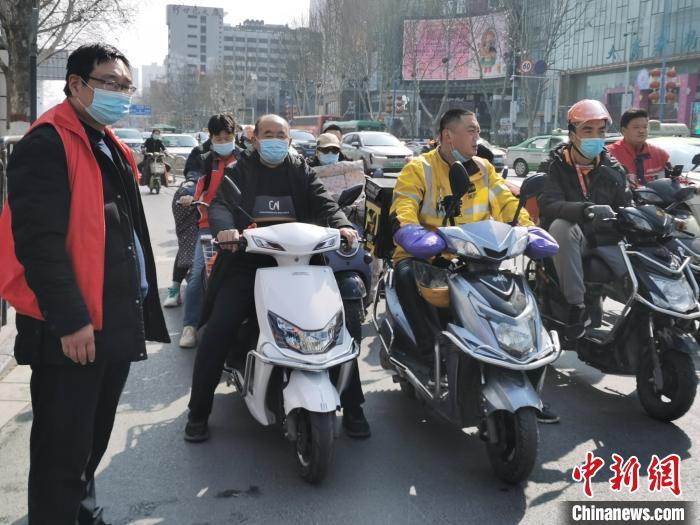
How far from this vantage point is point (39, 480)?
2.75m

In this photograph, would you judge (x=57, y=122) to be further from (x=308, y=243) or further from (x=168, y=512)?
(x=168, y=512)

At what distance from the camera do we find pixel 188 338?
634 centimetres

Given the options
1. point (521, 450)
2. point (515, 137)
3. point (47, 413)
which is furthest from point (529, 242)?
point (515, 137)

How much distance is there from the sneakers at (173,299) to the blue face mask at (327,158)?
2012 millimetres

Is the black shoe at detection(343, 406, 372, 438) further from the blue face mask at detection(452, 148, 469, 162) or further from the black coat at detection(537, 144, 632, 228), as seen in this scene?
the black coat at detection(537, 144, 632, 228)

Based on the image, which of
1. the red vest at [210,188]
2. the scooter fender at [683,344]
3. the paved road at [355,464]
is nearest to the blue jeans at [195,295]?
the red vest at [210,188]

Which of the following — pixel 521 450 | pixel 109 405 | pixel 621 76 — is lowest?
pixel 521 450

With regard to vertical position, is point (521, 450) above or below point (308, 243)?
below

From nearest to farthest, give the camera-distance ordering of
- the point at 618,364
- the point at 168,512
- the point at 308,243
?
the point at 168,512
the point at 308,243
the point at 618,364

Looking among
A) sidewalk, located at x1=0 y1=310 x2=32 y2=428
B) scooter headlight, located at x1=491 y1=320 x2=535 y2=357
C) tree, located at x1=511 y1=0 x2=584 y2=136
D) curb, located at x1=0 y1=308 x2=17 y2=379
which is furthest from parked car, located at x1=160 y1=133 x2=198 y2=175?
scooter headlight, located at x1=491 y1=320 x2=535 y2=357

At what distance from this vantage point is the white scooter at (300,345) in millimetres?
3609

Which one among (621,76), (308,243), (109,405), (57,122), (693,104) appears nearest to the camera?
(57,122)

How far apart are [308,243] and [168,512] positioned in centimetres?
144

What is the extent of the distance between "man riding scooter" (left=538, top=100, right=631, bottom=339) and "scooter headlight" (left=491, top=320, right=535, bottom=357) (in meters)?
1.51
